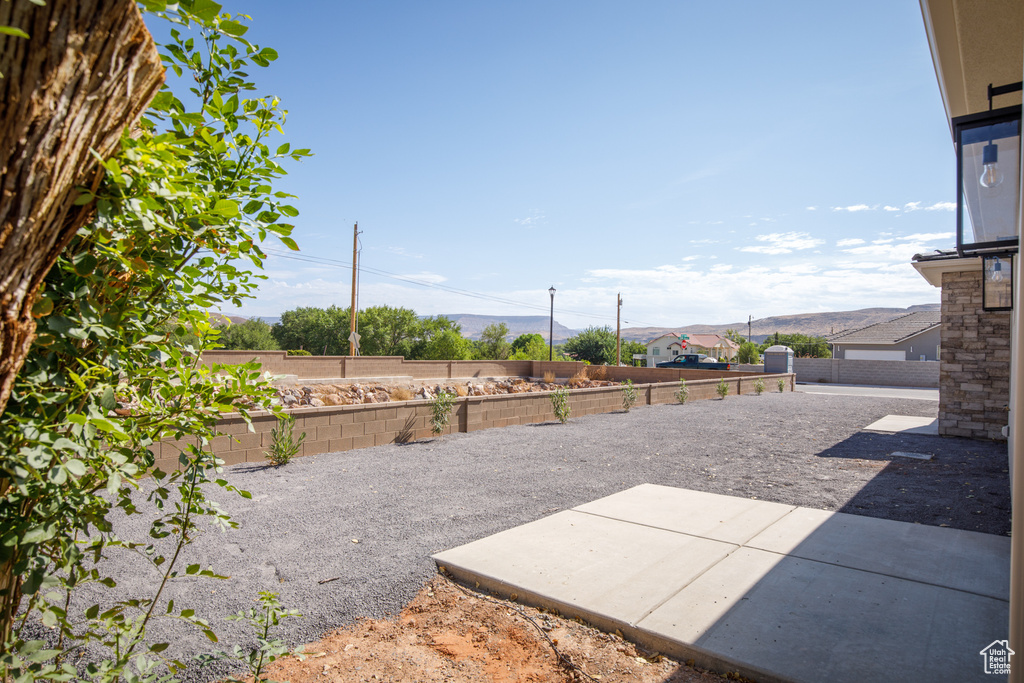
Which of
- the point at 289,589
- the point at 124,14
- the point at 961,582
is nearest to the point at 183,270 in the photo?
the point at 124,14

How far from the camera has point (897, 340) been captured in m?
53.7

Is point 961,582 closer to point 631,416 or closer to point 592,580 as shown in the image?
point 592,580

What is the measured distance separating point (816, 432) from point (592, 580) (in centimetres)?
964

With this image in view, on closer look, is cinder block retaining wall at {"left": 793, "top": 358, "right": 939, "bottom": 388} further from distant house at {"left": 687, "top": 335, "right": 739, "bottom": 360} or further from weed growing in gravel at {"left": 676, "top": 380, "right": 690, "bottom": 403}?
distant house at {"left": 687, "top": 335, "right": 739, "bottom": 360}

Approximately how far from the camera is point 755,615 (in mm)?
3369

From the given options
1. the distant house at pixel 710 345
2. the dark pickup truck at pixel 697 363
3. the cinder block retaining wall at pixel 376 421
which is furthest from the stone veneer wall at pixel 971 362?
the distant house at pixel 710 345

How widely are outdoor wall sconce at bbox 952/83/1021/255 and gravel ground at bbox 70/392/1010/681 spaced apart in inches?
115

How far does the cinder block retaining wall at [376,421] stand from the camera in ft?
24.1

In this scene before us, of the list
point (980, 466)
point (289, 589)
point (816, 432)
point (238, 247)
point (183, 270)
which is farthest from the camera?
point (816, 432)

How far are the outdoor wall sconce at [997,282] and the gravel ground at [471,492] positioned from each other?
89.3 inches

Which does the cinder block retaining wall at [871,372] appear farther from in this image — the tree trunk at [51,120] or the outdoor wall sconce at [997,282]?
the tree trunk at [51,120]

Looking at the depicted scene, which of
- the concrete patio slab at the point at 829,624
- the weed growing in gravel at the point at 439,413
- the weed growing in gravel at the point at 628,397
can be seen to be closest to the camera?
the concrete patio slab at the point at 829,624

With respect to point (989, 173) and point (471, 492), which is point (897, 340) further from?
point (471, 492)

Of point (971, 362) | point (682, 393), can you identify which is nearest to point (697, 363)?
point (682, 393)
